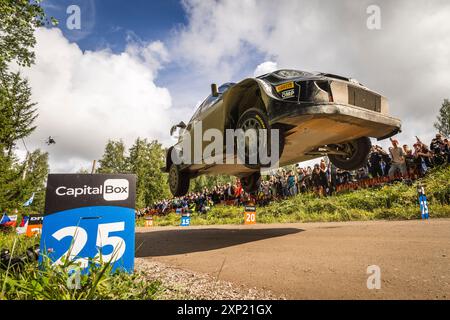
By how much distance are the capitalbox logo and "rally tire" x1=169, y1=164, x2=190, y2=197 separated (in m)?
4.65

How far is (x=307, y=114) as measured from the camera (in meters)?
3.32

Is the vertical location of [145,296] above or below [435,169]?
below

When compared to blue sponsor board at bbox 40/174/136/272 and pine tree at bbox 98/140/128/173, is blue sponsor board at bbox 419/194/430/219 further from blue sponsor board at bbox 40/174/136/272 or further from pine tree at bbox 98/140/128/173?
pine tree at bbox 98/140/128/173

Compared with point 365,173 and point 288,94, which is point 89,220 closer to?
point 288,94

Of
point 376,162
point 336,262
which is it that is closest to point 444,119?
point 376,162

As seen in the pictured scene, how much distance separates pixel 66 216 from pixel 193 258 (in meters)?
1.79

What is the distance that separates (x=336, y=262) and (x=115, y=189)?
96.4 inches

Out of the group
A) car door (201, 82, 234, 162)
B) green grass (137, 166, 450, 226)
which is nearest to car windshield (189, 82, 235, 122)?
car door (201, 82, 234, 162)

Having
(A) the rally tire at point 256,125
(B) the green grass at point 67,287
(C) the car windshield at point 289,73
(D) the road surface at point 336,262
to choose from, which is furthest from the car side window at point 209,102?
(B) the green grass at point 67,287

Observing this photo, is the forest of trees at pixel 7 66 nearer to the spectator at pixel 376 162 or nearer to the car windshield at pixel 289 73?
the car windshield at pixel 289 73

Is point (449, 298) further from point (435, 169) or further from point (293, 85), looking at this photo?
point (435, 169)
